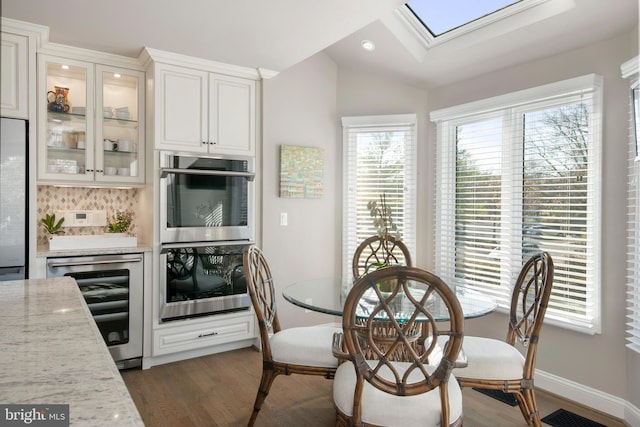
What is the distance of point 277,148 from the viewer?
152 inches

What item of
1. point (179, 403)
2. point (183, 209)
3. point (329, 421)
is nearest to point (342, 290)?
point (329, 421)

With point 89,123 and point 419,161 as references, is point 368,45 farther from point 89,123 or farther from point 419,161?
point 89,123

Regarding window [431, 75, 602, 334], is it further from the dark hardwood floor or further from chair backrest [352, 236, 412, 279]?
the dark hardwood floor

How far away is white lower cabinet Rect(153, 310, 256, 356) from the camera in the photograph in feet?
11.0

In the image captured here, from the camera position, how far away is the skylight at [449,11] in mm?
3035

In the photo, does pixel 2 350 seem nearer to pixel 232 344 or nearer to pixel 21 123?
pixel 21 123

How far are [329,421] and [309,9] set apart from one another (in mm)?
2600

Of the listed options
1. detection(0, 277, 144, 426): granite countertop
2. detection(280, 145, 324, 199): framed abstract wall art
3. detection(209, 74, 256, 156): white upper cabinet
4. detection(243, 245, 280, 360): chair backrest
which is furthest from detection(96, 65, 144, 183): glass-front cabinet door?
detection(0, 277, 144, 426): granite countertop

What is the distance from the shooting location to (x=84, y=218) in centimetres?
351

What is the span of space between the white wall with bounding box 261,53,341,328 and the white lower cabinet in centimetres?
36

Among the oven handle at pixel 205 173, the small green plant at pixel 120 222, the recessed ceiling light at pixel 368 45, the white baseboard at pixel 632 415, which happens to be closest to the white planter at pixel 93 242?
the small green plant at pixel 120 222

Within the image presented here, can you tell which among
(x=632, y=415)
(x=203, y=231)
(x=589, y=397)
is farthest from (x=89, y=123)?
(x=632, y=415)

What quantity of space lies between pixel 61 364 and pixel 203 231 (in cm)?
274

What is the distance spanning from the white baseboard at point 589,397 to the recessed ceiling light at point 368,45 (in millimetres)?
2819
